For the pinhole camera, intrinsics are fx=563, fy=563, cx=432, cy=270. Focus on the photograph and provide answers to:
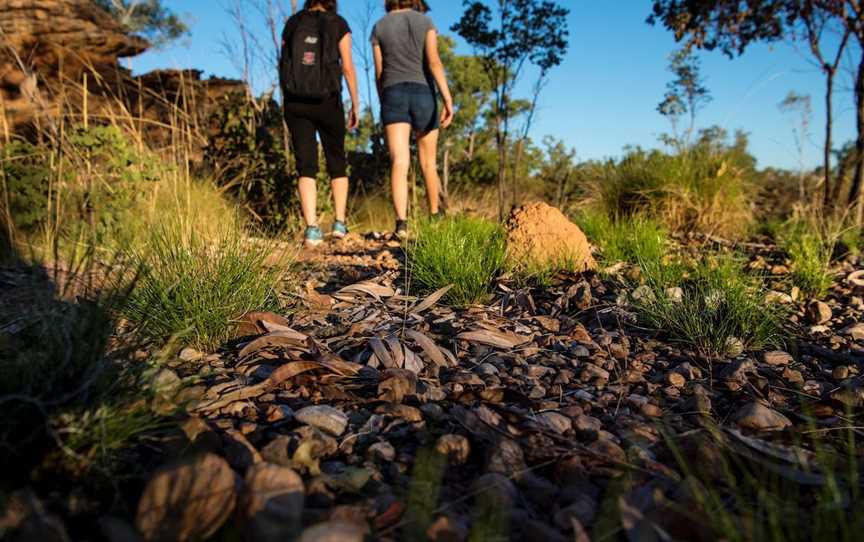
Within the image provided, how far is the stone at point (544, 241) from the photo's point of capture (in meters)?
2.97

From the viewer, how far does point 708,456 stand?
3.97 feet

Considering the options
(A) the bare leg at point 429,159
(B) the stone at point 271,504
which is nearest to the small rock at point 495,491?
(B) the stone at point 271,504

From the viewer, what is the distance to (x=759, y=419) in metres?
1.43

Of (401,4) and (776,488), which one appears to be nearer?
(776,488)

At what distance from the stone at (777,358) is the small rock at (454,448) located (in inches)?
52.9

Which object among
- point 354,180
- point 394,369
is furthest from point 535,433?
point 354,180

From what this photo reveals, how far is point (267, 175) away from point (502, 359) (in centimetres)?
516

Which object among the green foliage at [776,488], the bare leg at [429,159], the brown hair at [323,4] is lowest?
the green foliage at [776,488]

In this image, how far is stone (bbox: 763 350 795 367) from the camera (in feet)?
6.52

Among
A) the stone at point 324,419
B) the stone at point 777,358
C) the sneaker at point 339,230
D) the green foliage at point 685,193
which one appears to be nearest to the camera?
the stone at point 324,419

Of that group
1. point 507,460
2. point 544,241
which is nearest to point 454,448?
point 507,460

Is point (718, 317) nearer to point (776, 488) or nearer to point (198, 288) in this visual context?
point (776, 488)

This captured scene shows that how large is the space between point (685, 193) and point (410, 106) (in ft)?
9.27

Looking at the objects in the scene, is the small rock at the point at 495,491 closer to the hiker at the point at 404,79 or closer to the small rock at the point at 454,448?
the small rock at the point at 454,448
